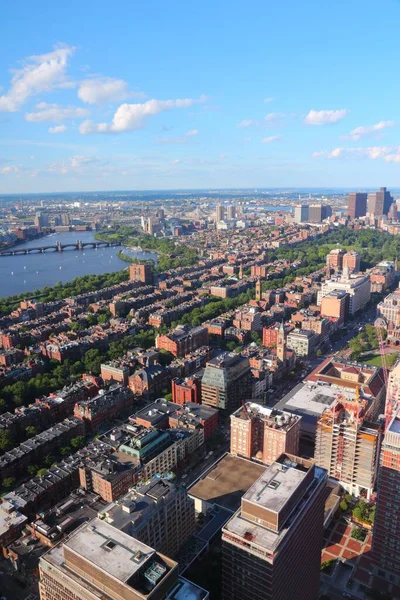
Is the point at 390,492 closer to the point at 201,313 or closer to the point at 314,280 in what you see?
the point at 201,313

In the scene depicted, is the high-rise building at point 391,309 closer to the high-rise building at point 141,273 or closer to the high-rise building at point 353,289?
the high-rise building at point 353,289

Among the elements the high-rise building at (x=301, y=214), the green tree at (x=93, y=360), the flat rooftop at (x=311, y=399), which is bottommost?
the green tree at (x=93, y=360)

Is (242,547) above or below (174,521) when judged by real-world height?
above

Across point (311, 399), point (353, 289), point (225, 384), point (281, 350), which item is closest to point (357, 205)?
point (353, 289)

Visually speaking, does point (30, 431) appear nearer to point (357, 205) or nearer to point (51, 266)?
point (51, 266)

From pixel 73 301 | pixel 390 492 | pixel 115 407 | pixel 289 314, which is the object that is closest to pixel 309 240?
pixel 289 314

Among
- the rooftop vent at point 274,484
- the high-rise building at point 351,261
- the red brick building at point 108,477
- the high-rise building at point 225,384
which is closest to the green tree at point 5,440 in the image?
the red brick building at point 108,477

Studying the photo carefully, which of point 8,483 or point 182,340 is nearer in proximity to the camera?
point 8,483
